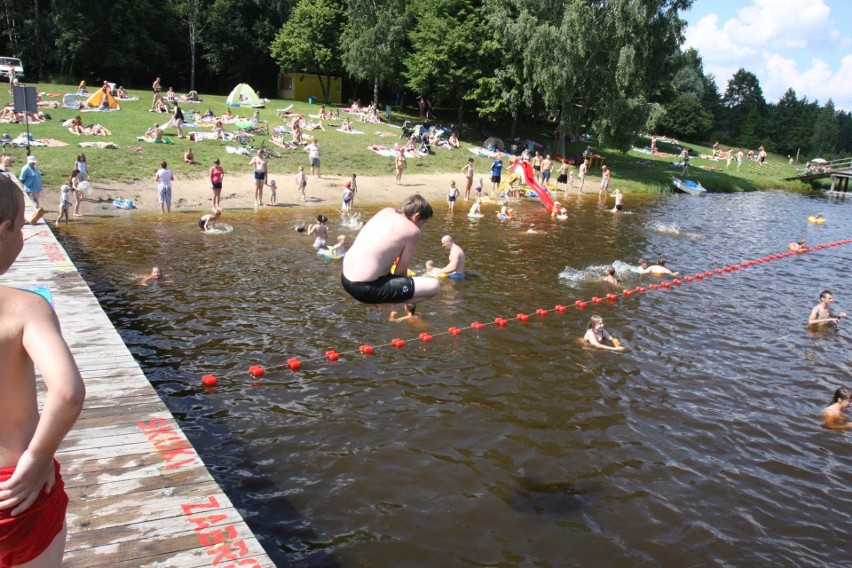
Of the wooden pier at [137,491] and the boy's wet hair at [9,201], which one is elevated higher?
the boy's wet hair at [9,201]

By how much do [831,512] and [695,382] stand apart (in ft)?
12.3

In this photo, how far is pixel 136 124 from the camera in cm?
3234

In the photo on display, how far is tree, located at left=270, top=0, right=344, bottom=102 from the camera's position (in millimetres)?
52594

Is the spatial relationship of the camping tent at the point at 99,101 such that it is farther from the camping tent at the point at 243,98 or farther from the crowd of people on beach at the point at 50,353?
the crowd of people on beach at the point at 50,353

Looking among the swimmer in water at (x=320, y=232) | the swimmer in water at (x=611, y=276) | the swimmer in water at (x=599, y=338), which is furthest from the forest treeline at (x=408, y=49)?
the swimmer in water at (x=599, y=338)

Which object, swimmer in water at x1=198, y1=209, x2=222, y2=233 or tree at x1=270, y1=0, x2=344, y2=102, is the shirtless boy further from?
tree at x1=270, y1=0, x2=344, y2=102

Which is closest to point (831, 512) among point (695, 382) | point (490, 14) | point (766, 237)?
point (695, 382)

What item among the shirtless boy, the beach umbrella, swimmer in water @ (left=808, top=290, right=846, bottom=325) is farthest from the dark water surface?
the beach umbrella

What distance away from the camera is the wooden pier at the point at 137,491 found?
468cm

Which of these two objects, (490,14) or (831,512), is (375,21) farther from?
(831,512)

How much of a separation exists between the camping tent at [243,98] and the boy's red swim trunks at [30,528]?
44.0 meters

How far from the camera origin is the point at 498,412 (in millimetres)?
9773

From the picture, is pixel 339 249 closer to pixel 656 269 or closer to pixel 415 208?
pixel 656 269

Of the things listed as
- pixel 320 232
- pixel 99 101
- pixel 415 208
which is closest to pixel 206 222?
pixel 320 232
